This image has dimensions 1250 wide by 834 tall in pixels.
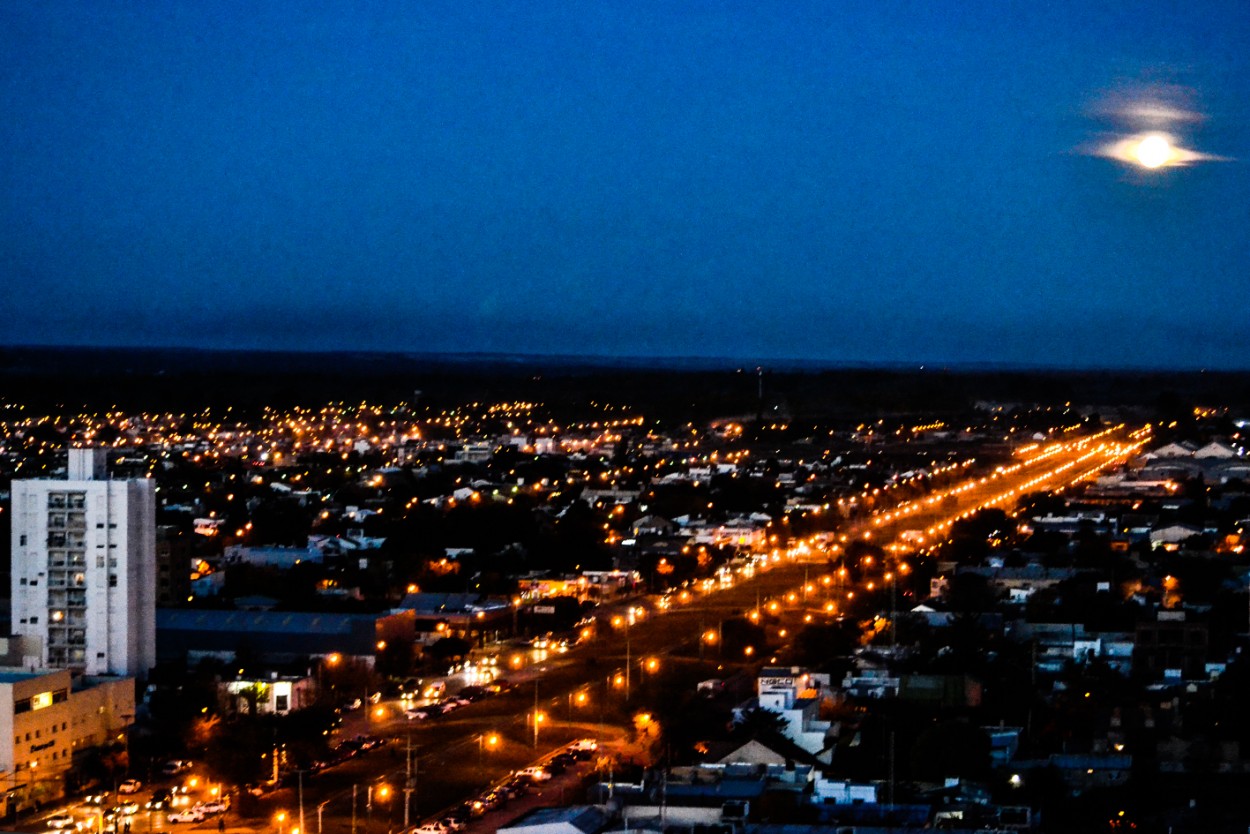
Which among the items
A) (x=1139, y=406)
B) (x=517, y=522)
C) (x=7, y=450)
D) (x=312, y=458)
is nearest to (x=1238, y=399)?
(x=1139, y=406)

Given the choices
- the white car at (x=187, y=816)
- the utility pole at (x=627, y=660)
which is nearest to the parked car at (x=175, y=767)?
the white car at (x=187, y=816)

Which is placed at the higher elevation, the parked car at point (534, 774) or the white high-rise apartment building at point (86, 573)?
the white high-rise apartment building at point (86, 573)

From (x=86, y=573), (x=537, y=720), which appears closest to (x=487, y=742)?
(x=537, y=720)

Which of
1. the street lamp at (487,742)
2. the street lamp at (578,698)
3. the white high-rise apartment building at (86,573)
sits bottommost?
the street lamp at (487,742)

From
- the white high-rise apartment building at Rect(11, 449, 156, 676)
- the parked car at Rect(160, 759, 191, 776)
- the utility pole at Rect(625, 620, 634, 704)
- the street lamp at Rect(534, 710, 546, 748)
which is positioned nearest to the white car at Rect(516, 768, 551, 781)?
the street lamp at Rect(534, 710, 546, 748)

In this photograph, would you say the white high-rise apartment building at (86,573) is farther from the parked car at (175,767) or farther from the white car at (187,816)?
the white car at (187,816)

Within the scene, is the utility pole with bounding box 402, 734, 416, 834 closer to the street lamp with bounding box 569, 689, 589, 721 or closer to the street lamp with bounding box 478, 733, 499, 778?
the street lamp with bounding box 478, 733, 499, 778

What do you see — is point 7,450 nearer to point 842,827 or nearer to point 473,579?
point 473,579

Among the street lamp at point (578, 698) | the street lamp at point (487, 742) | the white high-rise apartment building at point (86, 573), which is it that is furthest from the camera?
the street lamp at point (578, 698)
